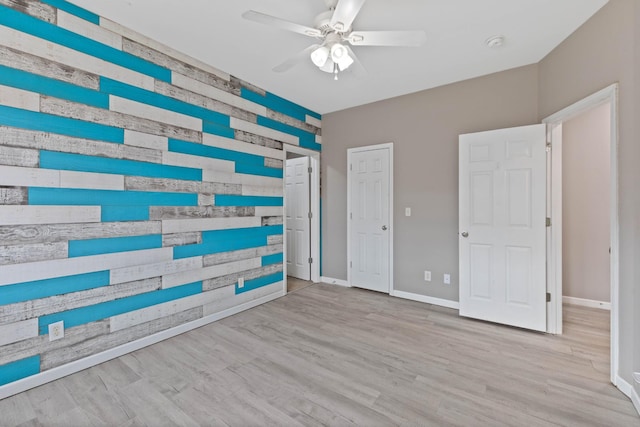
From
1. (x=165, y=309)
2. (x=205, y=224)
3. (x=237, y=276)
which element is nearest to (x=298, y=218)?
(x=237, y=276)

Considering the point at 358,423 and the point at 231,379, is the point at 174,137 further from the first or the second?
the point at 358,423

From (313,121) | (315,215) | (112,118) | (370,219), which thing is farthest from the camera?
(315,215)

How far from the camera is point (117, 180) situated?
231 cm

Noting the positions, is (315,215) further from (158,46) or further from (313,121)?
(158,46)

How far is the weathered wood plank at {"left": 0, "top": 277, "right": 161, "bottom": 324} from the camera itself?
1.85m

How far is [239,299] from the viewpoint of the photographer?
332 centimetres

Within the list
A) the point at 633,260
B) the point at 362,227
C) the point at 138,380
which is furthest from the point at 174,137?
the point at 633,260

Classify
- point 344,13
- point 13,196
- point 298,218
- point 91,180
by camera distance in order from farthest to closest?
point 298,218 < point 91,180 < point 13,196 < point 344,13

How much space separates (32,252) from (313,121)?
3548mm

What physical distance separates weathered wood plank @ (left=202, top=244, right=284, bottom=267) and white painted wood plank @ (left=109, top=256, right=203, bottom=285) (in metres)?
0.10

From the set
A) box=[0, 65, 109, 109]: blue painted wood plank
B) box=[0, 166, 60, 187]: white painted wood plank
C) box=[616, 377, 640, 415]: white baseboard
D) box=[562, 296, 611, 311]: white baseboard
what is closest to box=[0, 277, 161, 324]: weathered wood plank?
box=[0, 166, 60, 187]: white painted wood plank

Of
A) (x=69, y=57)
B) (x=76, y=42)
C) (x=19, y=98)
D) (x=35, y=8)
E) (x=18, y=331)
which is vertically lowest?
(x=18, y=331)

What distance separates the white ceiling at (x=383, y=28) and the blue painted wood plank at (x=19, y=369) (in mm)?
2549

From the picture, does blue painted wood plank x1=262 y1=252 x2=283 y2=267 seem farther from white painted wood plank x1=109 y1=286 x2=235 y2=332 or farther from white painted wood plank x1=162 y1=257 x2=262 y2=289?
white painted wood plank x1=109 y1=286 x2=235 y2=332
